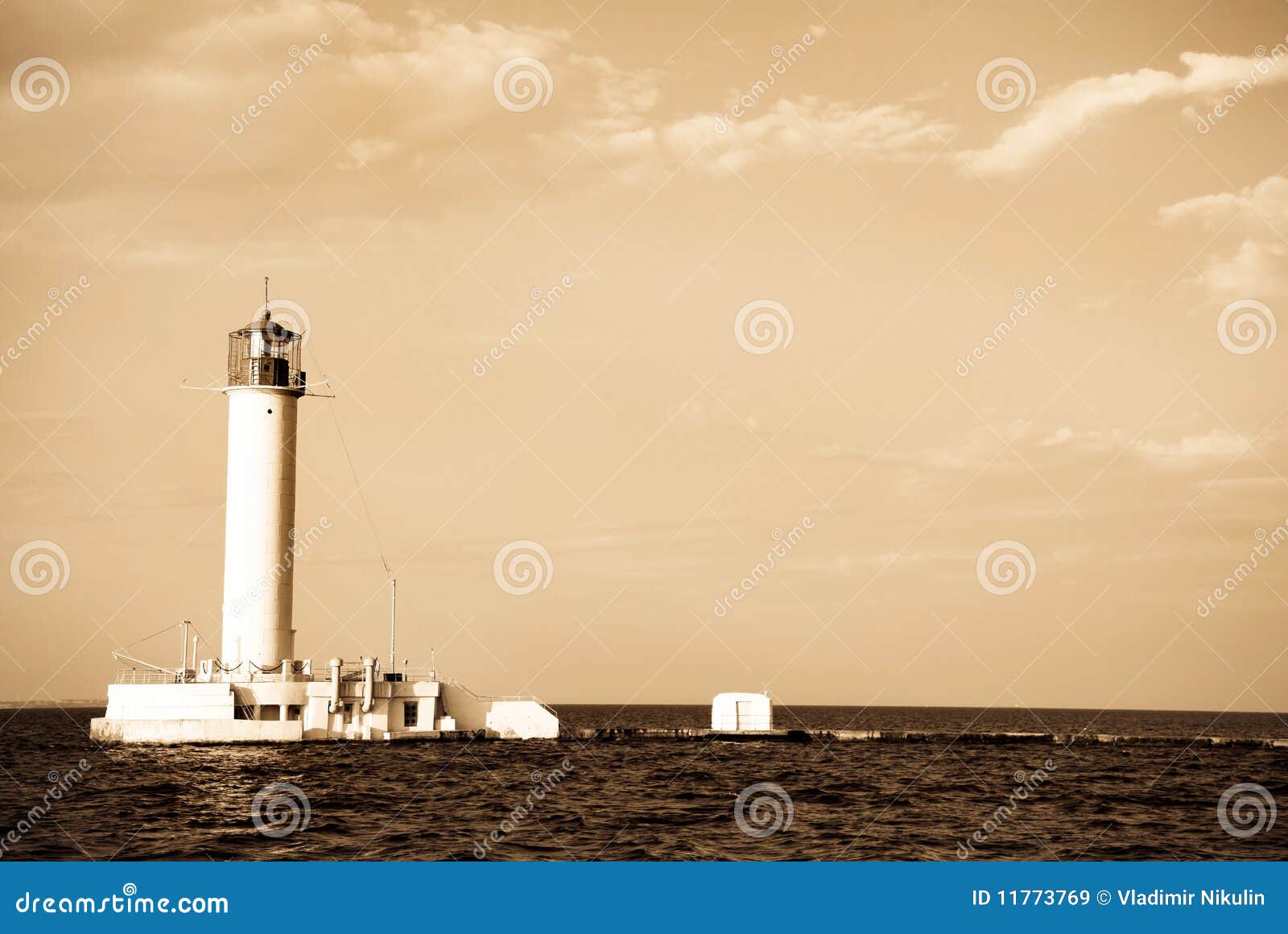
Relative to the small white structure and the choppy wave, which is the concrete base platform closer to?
the small white structure

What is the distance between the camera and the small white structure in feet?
279

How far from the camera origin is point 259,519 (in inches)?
2574

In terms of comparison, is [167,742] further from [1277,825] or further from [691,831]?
[1277,825]

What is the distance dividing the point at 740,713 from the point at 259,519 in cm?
3522

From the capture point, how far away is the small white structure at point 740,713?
8500cm

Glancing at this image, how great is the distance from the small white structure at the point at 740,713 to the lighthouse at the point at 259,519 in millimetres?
30486

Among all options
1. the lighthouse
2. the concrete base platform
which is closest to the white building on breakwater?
the lighthouse

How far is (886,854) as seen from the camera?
112 ft

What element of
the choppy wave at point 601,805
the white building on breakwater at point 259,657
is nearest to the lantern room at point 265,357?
the white building on breakwater at point 259,657

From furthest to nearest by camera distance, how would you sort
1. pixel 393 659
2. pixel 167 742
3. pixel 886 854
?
pixel 393 659
pixel 167 742
pixel 886 854

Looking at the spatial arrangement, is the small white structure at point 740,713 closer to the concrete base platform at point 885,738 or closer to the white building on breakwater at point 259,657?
the concrete base platform at point 885,738

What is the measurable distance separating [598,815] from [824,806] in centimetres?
810

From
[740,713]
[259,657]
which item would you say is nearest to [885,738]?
[740,713]

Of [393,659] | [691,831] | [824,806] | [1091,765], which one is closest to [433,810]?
[691,831]
